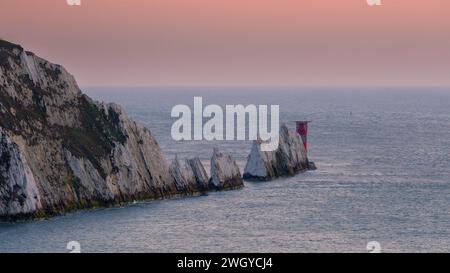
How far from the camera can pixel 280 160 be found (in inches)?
4653

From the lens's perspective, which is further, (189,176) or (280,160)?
(280,160)

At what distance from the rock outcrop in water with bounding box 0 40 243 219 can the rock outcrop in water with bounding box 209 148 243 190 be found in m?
2.64

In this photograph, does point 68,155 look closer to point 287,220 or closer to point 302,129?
point 287,220

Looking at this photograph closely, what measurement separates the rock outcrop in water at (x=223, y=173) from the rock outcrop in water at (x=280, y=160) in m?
7.57

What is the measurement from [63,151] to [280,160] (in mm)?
35961

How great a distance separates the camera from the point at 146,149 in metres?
97.1

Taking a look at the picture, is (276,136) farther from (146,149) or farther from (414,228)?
(414,228)

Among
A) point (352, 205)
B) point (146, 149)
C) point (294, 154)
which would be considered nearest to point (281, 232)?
point (352, 205)

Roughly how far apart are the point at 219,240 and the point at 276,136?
51.3 meters

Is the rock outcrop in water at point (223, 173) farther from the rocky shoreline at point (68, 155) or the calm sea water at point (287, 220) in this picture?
the calm sea water at point (287, 220)

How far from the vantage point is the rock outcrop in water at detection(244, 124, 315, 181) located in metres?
113

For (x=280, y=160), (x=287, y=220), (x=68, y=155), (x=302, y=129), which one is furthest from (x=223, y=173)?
(x=302, y=129)
